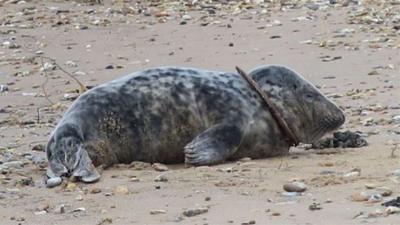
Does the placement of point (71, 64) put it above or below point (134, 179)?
below

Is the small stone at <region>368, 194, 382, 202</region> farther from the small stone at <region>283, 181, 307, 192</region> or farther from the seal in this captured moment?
the seal

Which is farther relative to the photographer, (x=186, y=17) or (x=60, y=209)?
(x=186, y=17)

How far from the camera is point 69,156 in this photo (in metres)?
6.17

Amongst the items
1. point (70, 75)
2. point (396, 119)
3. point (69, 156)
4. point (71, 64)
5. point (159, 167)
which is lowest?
point (71, 64)

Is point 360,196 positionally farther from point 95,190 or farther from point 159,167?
point 159,167

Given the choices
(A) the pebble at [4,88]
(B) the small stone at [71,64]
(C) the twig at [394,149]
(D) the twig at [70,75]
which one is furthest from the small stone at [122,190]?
(B) the small stone at [71,64]

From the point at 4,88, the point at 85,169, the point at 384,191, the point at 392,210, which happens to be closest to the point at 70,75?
the point at 4,88

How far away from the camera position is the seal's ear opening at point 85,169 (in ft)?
19.4

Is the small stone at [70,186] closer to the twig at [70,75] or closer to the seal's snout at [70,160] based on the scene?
the seal's snout at [70,160]

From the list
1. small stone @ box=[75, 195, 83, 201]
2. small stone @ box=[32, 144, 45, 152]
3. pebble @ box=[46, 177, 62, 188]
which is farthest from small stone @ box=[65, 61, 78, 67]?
small stone @ box=[75, 195, 83, 201]

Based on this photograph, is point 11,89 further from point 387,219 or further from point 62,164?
point 387,219

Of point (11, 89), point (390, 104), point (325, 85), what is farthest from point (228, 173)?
point (11, 89)

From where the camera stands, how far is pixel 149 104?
660 cm

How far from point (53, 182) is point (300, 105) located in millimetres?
1698
